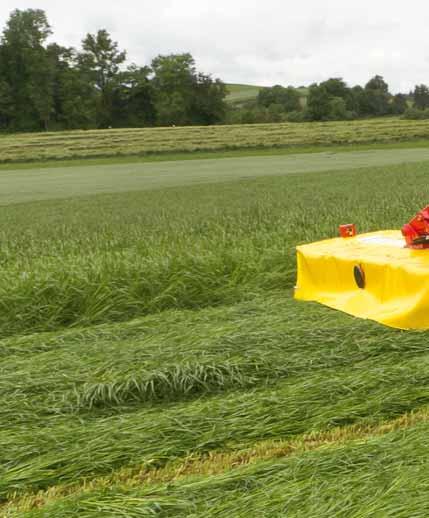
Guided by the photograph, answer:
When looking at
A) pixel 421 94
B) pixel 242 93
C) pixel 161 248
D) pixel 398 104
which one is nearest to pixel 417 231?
pixel 161 248

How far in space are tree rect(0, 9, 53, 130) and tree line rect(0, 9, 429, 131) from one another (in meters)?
0.11

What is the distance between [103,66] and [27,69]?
10396mm

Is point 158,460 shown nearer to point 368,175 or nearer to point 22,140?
point 368,175

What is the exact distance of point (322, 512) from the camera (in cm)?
245

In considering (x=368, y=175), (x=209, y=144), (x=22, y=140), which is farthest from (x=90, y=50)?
(x=368, y=175)

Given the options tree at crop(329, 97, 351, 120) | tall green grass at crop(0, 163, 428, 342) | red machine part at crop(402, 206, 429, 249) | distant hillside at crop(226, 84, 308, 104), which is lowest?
tall green grass at crop(0, 163, 428, 342)

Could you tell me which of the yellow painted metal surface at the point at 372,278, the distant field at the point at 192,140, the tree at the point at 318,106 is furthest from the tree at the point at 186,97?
the yellow painted metal surface at the point at 372,278

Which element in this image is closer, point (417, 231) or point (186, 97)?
point (417, 231)

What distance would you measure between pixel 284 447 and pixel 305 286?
9.98 feet

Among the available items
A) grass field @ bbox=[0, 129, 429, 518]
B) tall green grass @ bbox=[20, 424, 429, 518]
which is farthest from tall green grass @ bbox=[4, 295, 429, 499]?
tall green grass @ bbox=[20, 424, 429, 518]

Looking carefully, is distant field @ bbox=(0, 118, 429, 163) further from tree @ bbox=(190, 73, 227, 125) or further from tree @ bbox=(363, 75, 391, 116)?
tree @ bbox=(363, 75, 391, 116)

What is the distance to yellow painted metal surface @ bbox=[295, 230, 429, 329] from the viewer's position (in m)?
4.75

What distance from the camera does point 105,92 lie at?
249 ft

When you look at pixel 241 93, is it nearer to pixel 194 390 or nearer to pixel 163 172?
pixel 163 172
